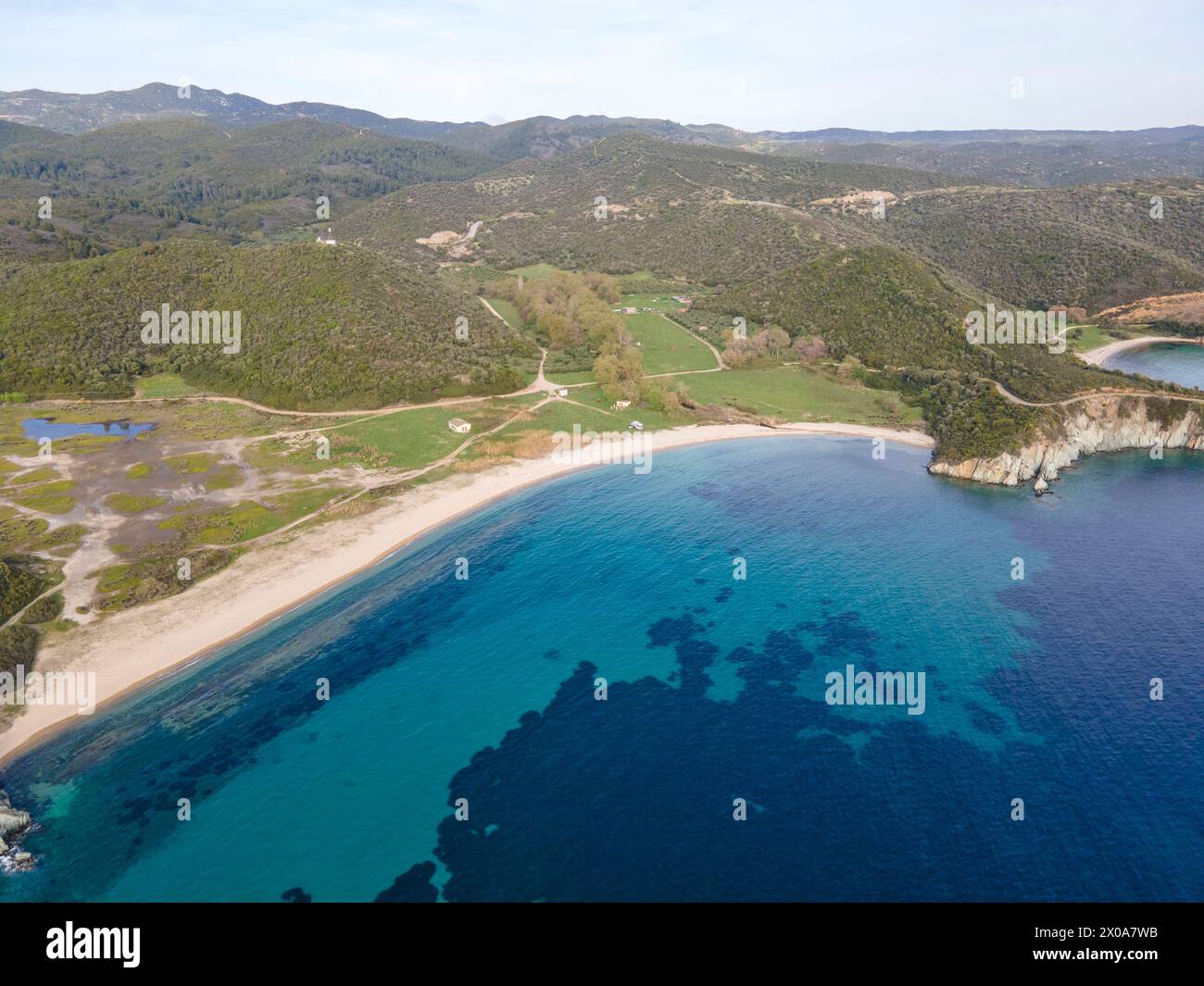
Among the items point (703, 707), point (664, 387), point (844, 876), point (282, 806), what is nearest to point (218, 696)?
point (282, 806)

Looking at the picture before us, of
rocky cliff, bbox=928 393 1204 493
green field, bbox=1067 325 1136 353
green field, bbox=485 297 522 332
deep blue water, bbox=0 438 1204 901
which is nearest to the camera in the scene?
deep blue water, bbox=0 438 1204 901

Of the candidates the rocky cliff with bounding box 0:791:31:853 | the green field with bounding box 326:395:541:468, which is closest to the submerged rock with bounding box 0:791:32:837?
the rocky cliff with bounding box 0:791:31:853

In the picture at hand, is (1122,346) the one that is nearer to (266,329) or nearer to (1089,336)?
(1089,336)

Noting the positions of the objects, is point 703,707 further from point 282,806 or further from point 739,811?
point 282,806

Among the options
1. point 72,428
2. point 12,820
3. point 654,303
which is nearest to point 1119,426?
point 654,303

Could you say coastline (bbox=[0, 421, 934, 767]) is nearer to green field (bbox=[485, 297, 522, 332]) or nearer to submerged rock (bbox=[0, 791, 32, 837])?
submerged rock (bbox=[0, 791, 32, 837])

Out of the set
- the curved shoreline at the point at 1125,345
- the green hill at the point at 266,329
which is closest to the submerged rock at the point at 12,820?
the green hill at the point at 266,329

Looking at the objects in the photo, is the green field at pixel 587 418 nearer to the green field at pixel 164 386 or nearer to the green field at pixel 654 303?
the green field at pixel 164 386
